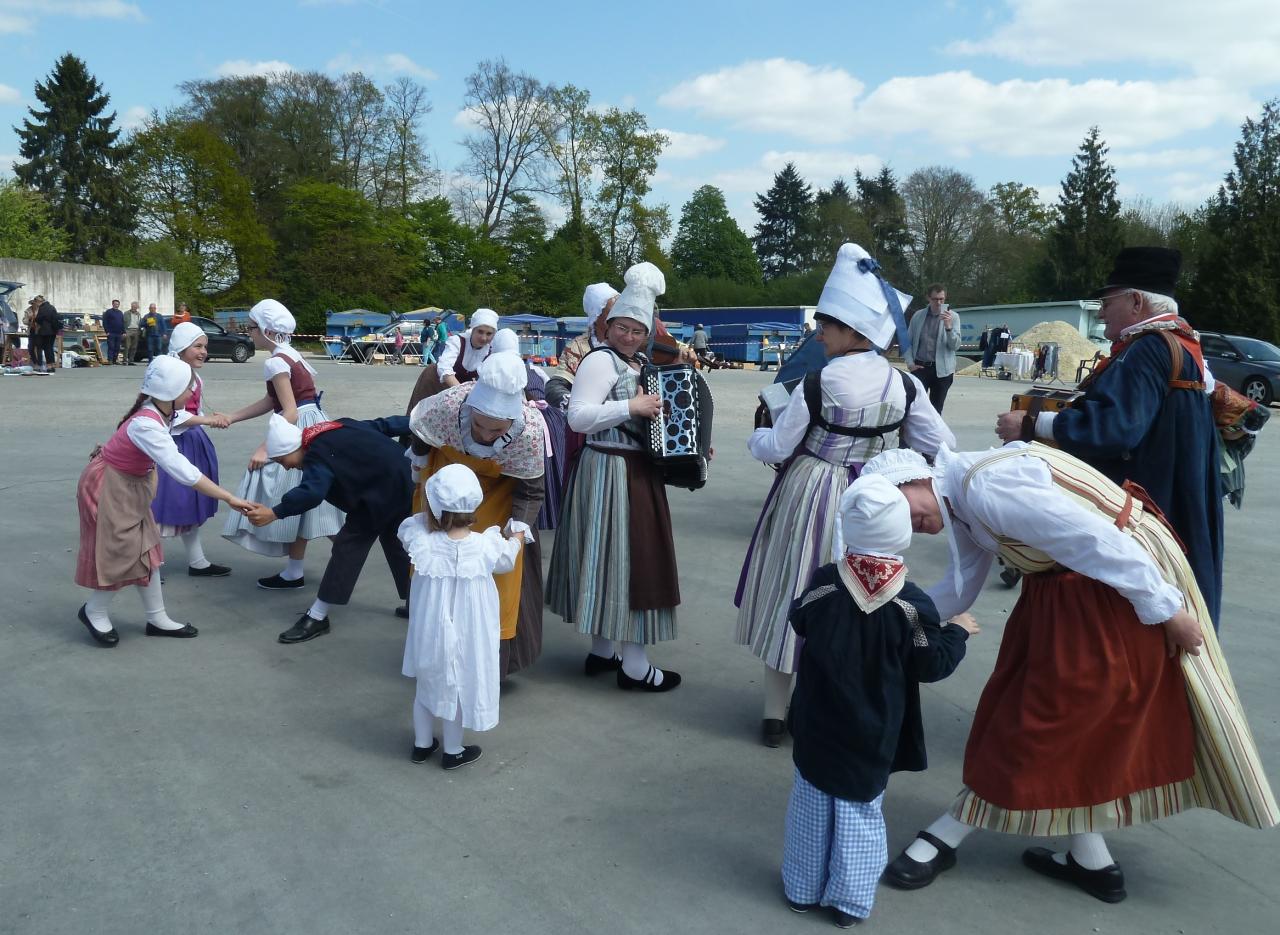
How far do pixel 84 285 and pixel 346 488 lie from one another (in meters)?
38.9

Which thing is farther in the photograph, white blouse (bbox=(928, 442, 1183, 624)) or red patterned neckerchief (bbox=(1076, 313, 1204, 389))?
red patterned neckerchief (bbox=(1076, 313, 1204, 389))

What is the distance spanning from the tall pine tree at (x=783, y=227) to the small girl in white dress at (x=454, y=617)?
77.4 meters

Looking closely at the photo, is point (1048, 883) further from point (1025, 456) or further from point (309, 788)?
point (309, 788)

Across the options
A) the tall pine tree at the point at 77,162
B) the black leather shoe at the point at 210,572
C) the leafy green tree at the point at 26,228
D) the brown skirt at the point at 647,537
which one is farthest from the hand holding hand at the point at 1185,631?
the tall pine tree at the point at 77,162

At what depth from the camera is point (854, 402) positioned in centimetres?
404

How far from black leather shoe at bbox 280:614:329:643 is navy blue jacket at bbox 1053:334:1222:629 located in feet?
12.8

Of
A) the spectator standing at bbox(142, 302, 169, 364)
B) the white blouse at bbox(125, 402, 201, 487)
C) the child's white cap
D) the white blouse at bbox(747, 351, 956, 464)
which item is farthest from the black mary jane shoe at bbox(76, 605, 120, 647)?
the spectator standing at bbox(142, 302, 169, 364)

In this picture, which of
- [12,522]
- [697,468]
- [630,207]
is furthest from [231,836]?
[630,207]

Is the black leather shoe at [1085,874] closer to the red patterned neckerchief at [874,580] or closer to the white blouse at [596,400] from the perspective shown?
the red patterned neckerchief at [874,580]

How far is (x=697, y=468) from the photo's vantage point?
463 centimetres

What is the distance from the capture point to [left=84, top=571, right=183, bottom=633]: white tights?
5.38m

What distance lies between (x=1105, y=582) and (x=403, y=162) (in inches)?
2184

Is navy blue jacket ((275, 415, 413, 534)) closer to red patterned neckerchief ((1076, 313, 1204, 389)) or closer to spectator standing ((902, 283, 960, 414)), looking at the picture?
red patterned neckerchief ((1076, 313, 1204, 389))

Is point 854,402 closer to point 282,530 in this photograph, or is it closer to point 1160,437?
point 1160,437
